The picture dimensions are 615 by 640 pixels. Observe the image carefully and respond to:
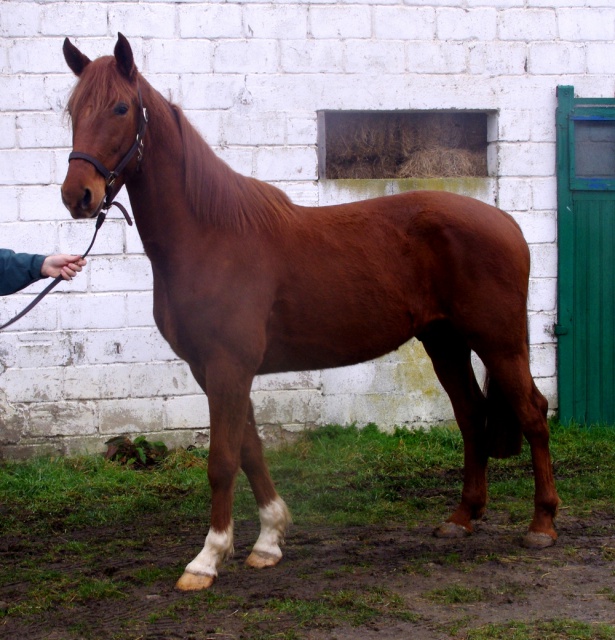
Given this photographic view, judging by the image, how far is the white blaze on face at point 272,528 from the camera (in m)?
3.81

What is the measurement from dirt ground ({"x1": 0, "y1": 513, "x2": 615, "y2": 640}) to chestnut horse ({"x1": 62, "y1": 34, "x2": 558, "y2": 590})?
0.56 ft

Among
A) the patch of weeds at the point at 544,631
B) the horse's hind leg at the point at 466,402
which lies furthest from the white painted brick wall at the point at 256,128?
the patch of weeds at the point at 544,631

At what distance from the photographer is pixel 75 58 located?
356 cm

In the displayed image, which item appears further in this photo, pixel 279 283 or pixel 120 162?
pixel 279 283

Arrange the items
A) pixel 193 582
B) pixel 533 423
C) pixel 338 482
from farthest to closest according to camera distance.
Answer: pixel 338 482 → pixel 533 423 → pixel 193 582

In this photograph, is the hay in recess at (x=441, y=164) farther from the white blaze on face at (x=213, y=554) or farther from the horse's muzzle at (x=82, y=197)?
the white blaze on face at (x=213, y=554)

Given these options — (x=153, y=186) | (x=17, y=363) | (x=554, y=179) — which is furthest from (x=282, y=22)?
(x=17, y=363)

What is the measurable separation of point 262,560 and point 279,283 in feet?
4.32

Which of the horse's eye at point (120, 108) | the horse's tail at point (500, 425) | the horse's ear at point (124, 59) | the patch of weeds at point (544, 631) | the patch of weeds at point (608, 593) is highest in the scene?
the horse's ear at point (124, 59)

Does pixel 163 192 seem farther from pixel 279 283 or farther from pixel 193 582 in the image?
pixel 193 582

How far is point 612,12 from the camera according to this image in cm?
617

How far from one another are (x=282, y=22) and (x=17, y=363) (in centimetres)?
315

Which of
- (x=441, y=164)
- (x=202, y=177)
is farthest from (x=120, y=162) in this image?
(x=441, y=164)

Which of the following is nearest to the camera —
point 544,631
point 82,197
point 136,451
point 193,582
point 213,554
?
point 544,631
